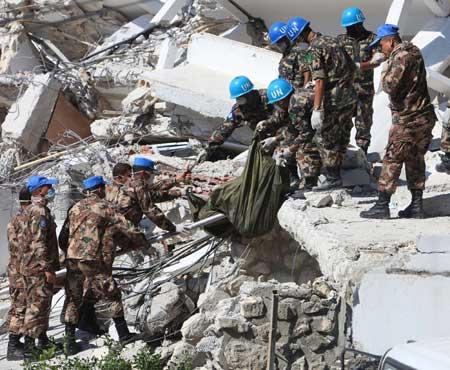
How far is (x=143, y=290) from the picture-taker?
30.3ft

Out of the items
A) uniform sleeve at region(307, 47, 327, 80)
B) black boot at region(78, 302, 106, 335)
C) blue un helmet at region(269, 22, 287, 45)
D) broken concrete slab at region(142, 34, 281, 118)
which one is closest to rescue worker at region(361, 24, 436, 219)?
uniform sleeve at region(307, 47, 327, 80)

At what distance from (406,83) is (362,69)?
5.43ft

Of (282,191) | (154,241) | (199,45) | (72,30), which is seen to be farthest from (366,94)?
(72,30)

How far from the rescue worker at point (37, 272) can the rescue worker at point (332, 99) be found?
2.45 m

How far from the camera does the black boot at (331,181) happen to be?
28.2 ft

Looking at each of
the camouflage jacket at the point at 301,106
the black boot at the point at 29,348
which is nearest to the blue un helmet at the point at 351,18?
the camouflage jacket at the point at 301,106

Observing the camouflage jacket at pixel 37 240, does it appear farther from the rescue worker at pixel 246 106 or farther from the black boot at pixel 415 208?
the black boot at pixel 415 208

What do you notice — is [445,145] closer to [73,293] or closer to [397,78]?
[397,78]

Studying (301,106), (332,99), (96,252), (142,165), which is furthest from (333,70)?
(96,252)

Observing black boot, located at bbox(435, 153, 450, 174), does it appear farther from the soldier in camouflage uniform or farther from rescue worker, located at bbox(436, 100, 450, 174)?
the soldier in camouflage uniform

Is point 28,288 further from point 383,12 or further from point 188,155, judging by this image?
point 383,12

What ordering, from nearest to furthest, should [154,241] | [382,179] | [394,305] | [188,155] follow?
[394,305], [382,179], [154,241], [188,155]

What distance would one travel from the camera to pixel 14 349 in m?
8.98

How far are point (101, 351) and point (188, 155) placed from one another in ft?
11.2
